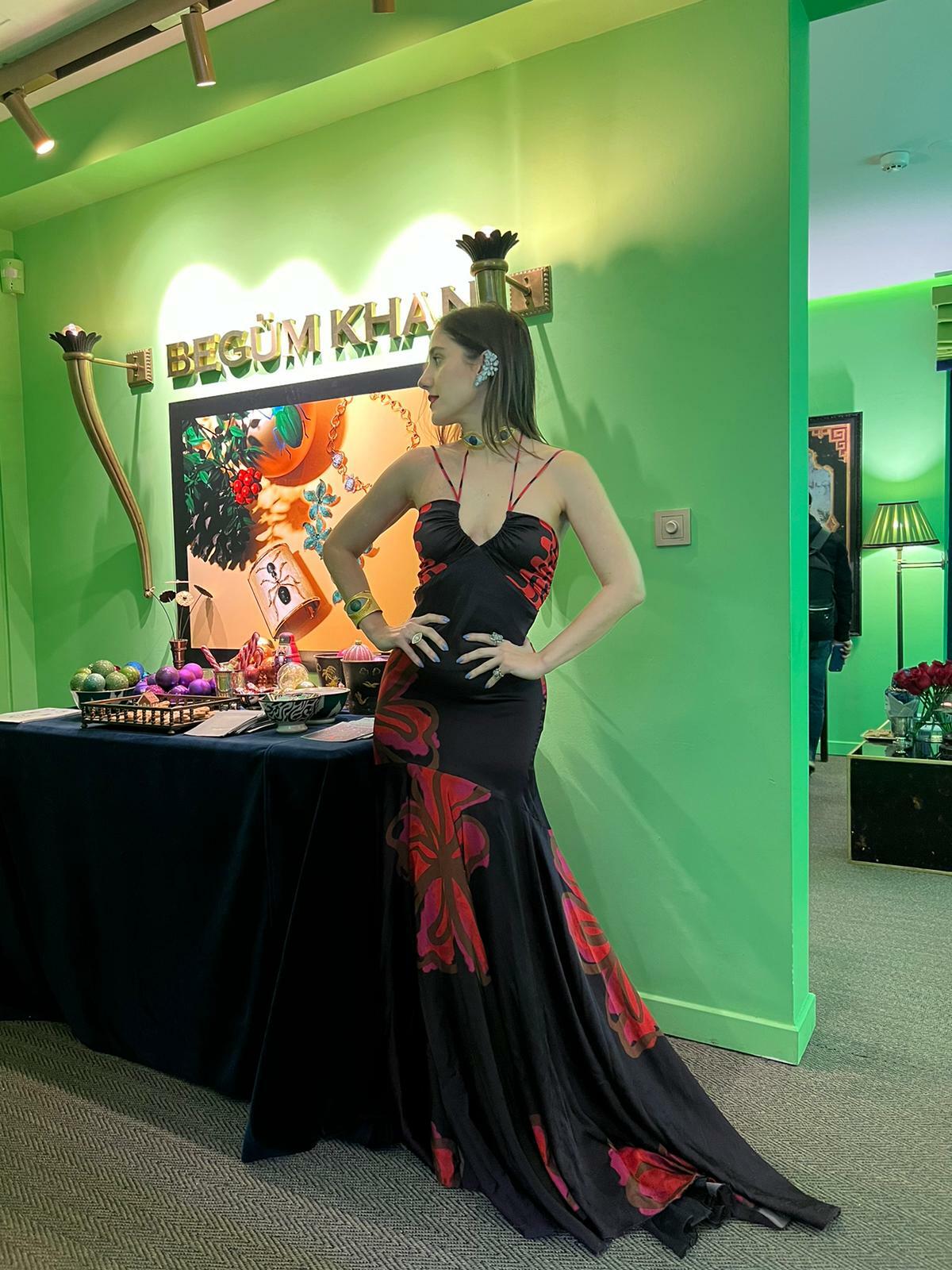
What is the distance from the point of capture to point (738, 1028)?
2504 mm

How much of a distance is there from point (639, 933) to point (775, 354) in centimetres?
155

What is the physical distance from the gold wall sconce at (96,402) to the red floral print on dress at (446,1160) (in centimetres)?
224

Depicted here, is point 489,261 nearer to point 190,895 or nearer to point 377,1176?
point 190,895

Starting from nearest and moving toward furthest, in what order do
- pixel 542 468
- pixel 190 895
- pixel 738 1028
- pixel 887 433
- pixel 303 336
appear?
pixel 542 468 → pixel 190 895 → pixel 738 1028 → pixel 303 336 → pixel 887 433

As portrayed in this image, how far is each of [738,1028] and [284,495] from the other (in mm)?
2069

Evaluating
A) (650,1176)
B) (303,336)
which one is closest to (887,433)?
(303,336)

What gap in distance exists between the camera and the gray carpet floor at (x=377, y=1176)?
5.74 feet

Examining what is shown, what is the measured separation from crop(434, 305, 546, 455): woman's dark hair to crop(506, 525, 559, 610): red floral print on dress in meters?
0.22

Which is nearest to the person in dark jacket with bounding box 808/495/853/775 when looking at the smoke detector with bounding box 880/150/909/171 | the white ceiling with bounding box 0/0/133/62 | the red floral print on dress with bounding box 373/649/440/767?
the smoke detector with bounding box 880/150/909/171

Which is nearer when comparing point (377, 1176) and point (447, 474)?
point (377, 1176)

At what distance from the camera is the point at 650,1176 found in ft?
6.17

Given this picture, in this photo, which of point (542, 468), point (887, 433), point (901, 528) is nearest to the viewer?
point (542, 468)

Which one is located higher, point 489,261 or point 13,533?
point 489,261

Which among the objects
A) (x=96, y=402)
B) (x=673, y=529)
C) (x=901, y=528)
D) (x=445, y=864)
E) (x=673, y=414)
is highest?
(x=96, y=402)
